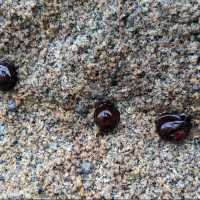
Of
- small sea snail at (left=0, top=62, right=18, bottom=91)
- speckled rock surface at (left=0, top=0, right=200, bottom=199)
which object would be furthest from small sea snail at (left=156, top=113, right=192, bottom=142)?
small sea snail at (left=0, top=62, right=18, bottom=91)

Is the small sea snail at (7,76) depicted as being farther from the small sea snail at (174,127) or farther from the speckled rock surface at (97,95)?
the small sea snail at (174,127)

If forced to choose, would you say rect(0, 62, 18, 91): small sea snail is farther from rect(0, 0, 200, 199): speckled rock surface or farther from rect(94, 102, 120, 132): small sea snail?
rect(94, 102, 120, 132): small sea snail

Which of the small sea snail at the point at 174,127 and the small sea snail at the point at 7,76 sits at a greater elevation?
the small sea snail at the point at 7,76

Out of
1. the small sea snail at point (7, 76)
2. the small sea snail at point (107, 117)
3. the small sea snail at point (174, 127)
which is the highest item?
the small sea snail at point (7, 76)

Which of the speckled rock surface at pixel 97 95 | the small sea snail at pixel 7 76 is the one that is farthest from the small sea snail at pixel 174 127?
the small sea snail at pixel 7 76

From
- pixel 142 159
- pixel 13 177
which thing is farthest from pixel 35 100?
pixel 142 159

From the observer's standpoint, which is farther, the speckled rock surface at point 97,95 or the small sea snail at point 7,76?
the small sea snail at point 7,76

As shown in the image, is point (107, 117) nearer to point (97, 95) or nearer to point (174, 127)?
point (97, 95)
